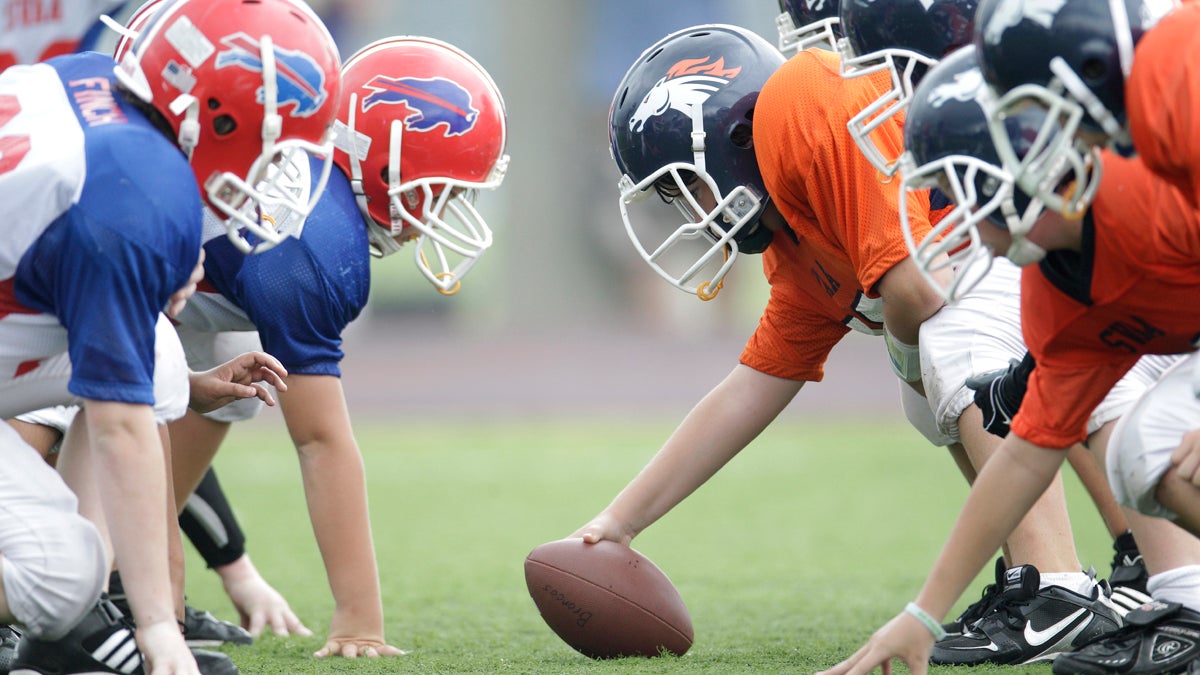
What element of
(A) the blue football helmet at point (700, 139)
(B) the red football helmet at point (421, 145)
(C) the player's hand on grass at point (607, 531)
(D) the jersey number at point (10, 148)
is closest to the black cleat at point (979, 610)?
(C) the player's hand on grass at point (607, 531)

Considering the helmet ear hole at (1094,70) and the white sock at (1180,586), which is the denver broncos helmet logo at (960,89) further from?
the white sock at (1180,586)

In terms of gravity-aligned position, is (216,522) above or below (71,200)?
below

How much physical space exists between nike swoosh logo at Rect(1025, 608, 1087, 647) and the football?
0.71 m

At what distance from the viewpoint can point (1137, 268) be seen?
2.15m

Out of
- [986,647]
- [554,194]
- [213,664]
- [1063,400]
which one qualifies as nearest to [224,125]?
[213,664]

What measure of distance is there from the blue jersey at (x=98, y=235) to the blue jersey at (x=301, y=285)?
0.58m

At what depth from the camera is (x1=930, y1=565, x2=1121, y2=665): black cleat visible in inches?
108

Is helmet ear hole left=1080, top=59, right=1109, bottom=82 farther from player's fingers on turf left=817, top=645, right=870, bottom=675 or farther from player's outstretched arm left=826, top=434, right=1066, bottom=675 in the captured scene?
player's fingers on turf left=817, top=645, right=870, bottom=675

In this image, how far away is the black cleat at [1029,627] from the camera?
2754 millimetres

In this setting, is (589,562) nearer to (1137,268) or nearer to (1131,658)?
(1131,658)

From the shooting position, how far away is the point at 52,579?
230cm

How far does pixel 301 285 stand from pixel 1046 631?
168 cm

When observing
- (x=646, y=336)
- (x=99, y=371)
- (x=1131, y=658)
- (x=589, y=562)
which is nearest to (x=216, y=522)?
(x=589, y=562)

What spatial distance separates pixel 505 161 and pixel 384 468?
4.18m
